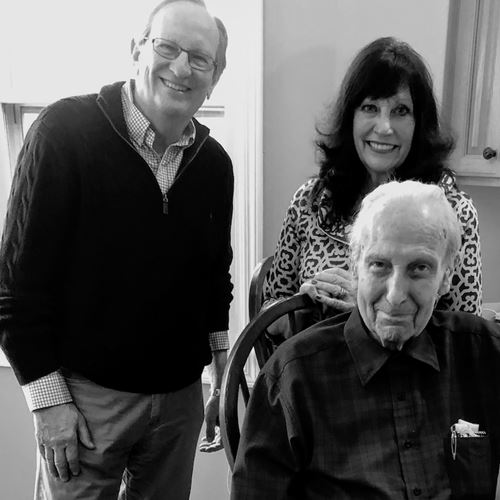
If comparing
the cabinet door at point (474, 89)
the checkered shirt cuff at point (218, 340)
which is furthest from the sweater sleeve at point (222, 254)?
the cabinet door at point (474, 89)

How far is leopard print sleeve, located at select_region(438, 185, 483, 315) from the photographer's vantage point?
1.27 meters

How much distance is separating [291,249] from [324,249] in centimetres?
10

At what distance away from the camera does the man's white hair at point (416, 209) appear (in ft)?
3.24

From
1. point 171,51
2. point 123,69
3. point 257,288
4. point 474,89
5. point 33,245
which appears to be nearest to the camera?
point 33,245

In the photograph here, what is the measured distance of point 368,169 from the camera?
4.62 ft

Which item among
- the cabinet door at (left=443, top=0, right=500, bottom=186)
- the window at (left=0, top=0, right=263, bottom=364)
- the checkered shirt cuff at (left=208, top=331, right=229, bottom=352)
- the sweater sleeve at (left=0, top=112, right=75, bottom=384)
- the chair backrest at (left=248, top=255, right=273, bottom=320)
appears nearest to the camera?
the sweater sleeve at (left=0, top=112, right=75, bottom=384)

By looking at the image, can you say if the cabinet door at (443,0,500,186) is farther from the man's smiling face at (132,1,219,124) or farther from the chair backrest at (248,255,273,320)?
the man's smiling face at (132,1,219,124)

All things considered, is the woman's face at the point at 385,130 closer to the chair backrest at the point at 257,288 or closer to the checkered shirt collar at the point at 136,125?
the chair backrest at the point at 257,288

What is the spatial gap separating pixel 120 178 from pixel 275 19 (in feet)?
3.20

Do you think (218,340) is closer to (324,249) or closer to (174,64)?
(324,249)

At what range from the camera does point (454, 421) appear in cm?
104

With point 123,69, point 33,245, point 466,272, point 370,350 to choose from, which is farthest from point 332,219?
point 123,69

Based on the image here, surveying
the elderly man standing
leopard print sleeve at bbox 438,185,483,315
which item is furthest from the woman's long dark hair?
the elderly man standing

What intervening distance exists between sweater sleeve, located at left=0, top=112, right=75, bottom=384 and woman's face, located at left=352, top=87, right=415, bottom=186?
714mm
